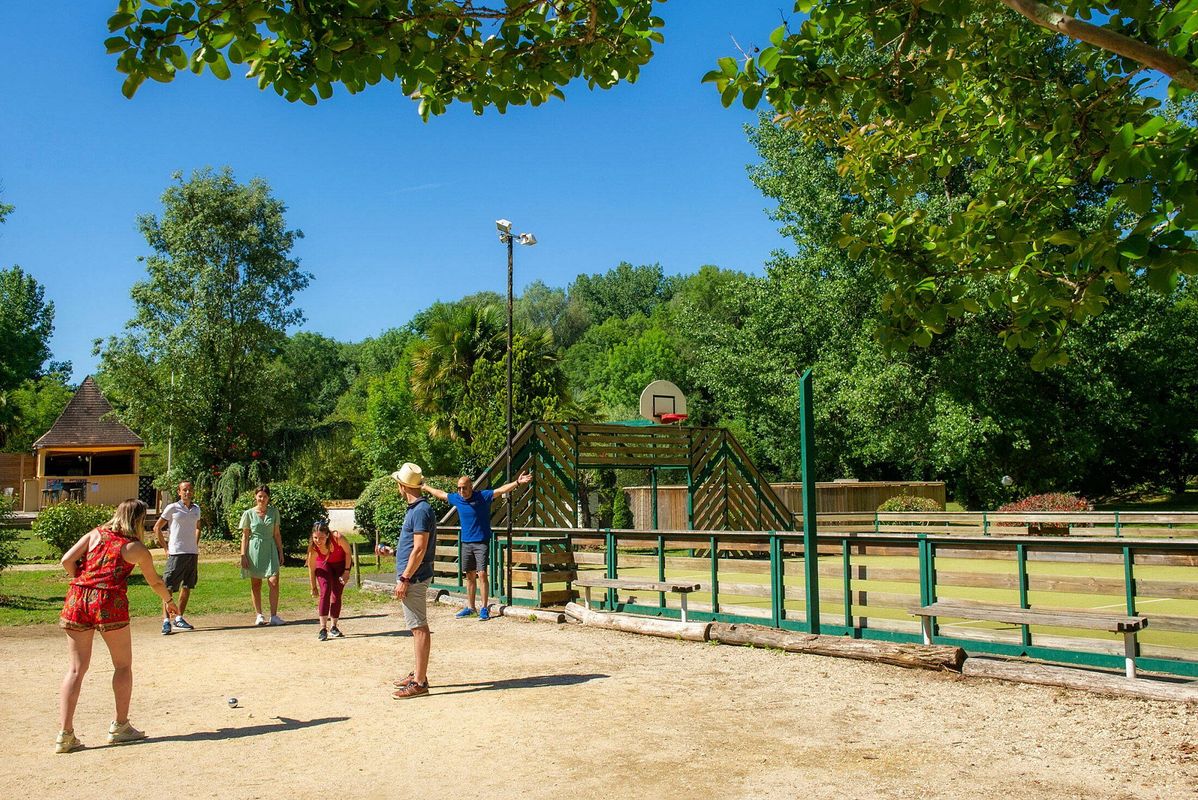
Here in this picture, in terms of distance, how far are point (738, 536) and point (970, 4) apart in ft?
22.1

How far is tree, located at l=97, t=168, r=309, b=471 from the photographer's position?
114 feet

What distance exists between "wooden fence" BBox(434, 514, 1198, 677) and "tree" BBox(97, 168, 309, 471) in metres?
21.2

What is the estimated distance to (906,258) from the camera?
7555mm

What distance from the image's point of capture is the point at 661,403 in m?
29.6

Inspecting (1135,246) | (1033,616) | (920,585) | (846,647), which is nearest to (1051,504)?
(920,585)

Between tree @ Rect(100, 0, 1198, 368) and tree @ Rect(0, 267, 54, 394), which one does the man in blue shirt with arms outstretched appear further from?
tree @ Rect(0, 267, 54, 394)

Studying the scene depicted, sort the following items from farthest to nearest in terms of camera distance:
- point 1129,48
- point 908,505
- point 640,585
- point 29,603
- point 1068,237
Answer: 1. point 908,505
2. point 29,603
3. point 640,585
4. point 1068,237
5. point 1129,48

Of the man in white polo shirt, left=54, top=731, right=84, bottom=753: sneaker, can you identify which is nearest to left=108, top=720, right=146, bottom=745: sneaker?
left=54, top=731, right=84, bottom=753: sneaker

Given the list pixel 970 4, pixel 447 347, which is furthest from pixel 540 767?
pixel 447 347

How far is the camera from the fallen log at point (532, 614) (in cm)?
1284

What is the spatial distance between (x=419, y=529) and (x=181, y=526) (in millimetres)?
5858

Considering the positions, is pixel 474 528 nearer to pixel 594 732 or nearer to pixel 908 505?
pixel 594 732

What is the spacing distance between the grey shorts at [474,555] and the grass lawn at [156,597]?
9.66 feet

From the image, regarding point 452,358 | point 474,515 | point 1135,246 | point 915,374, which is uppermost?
point 452,358
